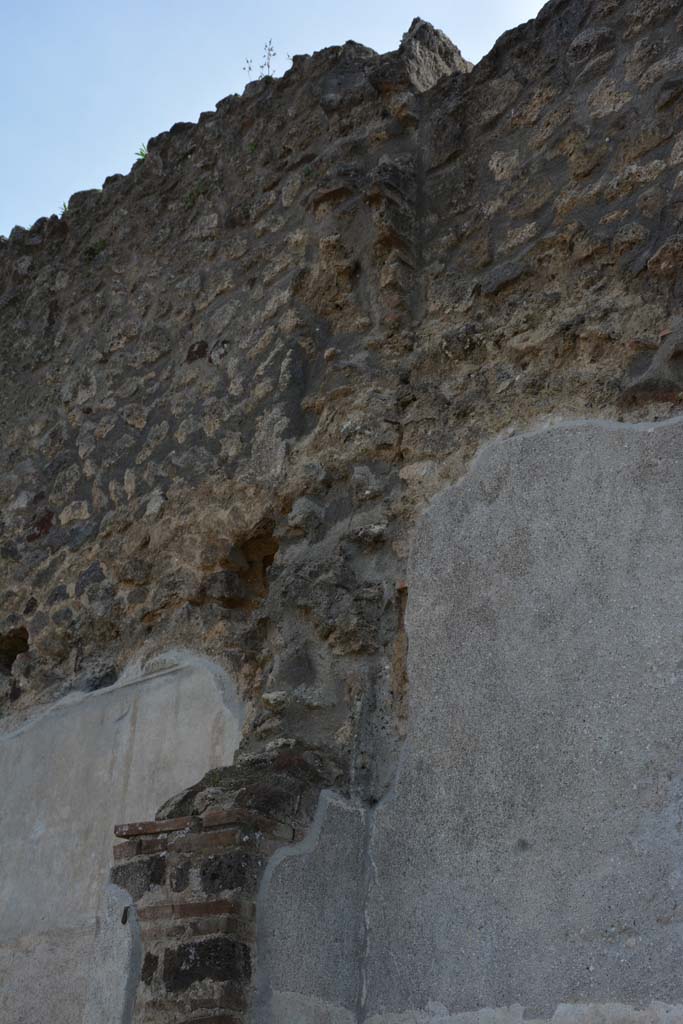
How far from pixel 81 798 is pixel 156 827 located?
3.53 feet

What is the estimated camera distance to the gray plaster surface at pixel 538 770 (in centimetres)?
234

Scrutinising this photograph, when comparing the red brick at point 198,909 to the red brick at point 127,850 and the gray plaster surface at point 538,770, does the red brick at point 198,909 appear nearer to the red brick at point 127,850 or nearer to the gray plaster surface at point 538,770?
the gray plaster surface at point 538,770

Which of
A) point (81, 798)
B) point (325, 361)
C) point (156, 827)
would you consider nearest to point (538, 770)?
point (156, 827)

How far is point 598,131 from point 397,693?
5.78 feet

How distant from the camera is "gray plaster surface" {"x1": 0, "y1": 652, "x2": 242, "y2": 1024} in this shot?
3.46 meters

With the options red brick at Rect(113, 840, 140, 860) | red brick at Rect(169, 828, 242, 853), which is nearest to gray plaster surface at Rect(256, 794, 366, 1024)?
red brick at Rect(169, 828, 242, 853)

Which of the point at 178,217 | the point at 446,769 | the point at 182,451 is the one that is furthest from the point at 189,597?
the point at 178,217

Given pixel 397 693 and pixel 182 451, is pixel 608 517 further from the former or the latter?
pixel 182 451

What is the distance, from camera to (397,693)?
118 inches

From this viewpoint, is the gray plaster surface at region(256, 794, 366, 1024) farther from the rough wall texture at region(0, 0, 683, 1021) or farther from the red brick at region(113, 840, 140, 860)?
the red brick at region(113, 840, 140, 860)

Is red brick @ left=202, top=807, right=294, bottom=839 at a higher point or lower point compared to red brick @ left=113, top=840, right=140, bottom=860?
higher

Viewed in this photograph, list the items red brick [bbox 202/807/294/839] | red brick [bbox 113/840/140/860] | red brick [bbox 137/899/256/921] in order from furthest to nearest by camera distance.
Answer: red brick [bbox 113/840/140/860] → red brick [bbox 202/807/294/839] → red brick [bbox 137/899/256/921]

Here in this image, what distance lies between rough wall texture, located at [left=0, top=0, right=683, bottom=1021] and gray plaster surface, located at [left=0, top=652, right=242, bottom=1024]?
134 mm

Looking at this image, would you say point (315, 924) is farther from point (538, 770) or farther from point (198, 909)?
point (538, 770)
